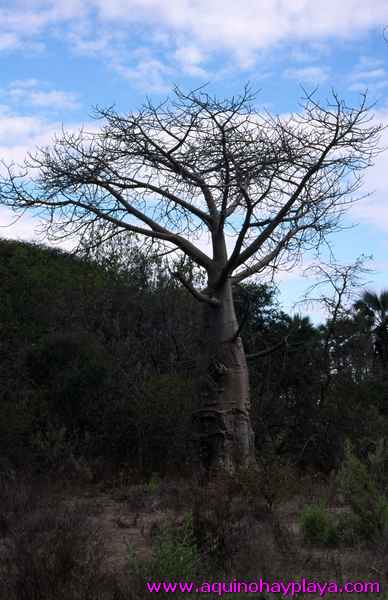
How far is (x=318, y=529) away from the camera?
5.88 m

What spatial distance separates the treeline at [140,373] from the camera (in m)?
11.1

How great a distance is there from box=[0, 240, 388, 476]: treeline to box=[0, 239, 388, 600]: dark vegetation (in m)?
0.03

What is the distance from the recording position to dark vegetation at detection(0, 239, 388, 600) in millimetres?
4840

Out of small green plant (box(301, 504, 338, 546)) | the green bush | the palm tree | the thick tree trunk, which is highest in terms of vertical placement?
the palm tree

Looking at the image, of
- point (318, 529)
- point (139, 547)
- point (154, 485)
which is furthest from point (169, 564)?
point (154, 485)

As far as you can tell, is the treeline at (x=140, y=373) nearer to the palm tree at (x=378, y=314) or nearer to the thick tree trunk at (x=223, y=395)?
the thick tree trunk at (x=223, y=395)

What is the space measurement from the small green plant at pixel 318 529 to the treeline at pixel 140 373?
8.65 ft

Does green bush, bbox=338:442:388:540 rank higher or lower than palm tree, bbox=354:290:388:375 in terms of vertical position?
lower

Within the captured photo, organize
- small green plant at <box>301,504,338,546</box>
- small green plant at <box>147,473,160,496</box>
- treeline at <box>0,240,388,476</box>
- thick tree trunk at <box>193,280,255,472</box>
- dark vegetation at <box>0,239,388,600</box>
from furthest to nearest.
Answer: treeline at <box>0,240,388,476</box> → thick tree trunk at <box>193,280,255,472</box> → small green plant at <box>147,473,160,496</box> → small green plant at <box>301,504,338,546</box> → dark vegetation at <box>0,239,388,600</box>

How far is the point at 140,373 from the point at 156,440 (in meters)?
1.66

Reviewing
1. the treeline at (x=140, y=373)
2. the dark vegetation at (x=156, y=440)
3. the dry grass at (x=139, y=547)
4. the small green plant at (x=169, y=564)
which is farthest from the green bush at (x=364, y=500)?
the treeline at (x=140, y=373)

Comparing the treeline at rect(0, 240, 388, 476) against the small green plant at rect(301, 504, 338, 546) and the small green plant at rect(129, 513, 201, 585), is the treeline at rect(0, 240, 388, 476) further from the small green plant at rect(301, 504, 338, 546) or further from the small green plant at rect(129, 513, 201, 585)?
the small green plant at rect(129, 513, 201, 585)

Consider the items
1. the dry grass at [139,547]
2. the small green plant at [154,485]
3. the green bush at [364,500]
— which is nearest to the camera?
the dry grass at [139,547]

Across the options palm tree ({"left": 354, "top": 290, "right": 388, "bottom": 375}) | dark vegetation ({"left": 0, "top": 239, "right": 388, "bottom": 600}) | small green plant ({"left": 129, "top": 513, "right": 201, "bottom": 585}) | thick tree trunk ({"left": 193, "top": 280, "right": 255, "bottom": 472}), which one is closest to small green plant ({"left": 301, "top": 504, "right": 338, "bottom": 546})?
dark vegetation ({"left": 0, "top": 239, "right": 388, "bottom": 600})
